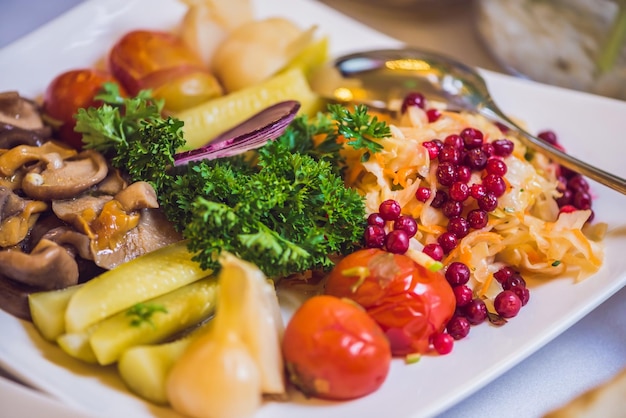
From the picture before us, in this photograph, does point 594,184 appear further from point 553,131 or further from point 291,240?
point 291,240

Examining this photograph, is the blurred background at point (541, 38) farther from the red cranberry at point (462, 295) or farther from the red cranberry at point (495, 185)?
the red cranberry at point (462, 295)

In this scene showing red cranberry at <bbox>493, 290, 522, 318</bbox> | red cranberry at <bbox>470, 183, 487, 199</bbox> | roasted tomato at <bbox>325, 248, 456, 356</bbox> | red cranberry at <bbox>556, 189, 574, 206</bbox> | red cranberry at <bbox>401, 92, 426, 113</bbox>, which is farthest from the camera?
red cranberry at <bbox>401, 92, 426, 113</bbox>

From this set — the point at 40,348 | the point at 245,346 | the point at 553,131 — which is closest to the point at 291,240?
the point at 245,346

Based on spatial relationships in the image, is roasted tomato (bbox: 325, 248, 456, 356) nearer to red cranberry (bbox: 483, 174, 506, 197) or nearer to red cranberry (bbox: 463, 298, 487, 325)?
red cranberry (bbox: 463, 298, 487, 325)

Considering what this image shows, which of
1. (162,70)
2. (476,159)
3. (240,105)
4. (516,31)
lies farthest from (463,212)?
(516,31)

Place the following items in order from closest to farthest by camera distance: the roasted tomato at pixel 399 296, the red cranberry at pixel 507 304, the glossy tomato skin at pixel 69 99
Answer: the roasted tomato at pixel 399 296 < the red cranberry at pixel 507 304 < the glossy tomato skin at pixel 69 99

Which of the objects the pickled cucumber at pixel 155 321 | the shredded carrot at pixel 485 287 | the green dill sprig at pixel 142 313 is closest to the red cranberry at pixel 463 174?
the shredded carrot at pixel 485 287

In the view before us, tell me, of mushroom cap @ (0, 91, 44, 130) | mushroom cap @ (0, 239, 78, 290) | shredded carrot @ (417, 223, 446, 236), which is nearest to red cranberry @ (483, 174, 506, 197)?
shredded carrot @ (417, 223, 446, 236)
